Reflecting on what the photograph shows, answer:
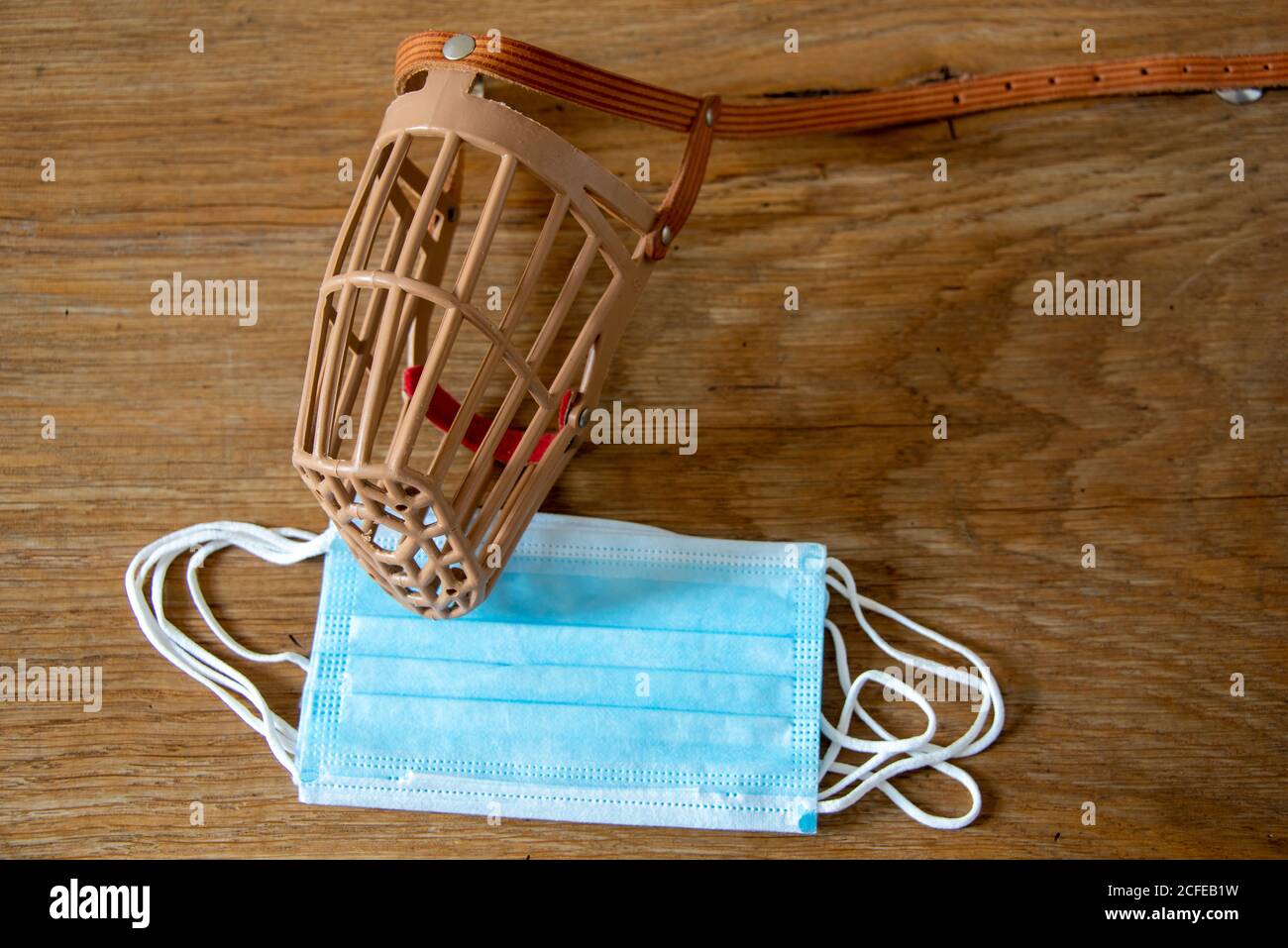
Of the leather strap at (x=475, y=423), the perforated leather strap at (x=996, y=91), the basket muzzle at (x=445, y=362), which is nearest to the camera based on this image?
the basket muzzle at (x=445, y=362)

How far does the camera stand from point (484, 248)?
103 cm

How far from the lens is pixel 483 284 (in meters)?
1.36

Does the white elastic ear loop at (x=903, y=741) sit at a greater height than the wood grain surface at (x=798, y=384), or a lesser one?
lesser

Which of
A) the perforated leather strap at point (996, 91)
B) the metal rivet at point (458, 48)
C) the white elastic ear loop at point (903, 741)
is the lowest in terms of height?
the white elastic ear loop at point (903, 741)

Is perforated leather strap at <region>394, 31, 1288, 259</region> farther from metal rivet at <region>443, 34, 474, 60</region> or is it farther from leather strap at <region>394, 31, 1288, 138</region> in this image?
metal rivet at <region>443, 34, 474, 60</region>

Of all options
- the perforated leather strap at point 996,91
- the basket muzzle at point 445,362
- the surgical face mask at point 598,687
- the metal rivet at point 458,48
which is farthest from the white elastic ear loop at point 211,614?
the perforated leather strap at point 996,91

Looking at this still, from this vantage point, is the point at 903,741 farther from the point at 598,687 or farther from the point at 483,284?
the point at 483,284

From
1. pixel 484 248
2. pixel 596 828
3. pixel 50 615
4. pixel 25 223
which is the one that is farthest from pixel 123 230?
pixel 596 828

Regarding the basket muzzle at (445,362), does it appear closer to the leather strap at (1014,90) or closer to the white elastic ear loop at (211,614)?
the white elastic ear loop at (211,614)

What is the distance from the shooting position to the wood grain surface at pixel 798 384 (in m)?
1.23

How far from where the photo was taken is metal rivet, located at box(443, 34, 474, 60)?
42.9 inches

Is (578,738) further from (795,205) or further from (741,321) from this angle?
(795,205)

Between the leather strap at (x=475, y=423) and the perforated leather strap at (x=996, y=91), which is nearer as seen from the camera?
the leather strap at (x=475, y=423)

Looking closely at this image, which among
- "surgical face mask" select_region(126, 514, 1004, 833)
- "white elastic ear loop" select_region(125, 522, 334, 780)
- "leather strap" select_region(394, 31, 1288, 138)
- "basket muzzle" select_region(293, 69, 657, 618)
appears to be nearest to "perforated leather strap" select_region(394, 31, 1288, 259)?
"leather strap" select_region(394, 31, 1288, 138)
